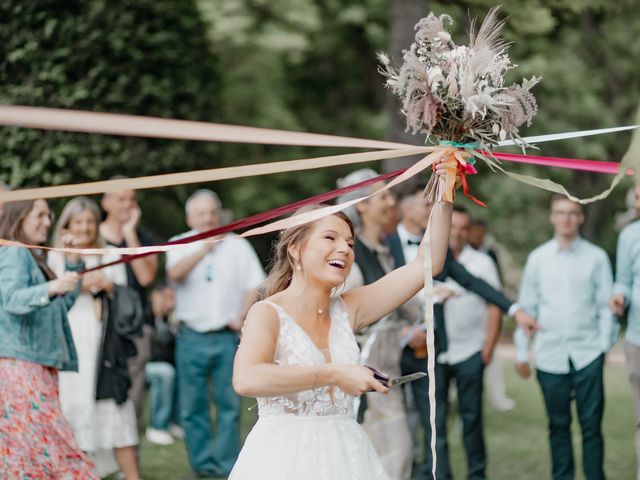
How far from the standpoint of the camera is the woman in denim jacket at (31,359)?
6.91m

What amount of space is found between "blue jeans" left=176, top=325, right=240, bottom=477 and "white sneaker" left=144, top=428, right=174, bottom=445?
6.38ft

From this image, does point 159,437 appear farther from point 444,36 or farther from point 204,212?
point 444,36

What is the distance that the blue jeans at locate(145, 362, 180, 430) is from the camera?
38.1 feet

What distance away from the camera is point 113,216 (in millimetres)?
9516

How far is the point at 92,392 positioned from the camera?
8664 millimetres

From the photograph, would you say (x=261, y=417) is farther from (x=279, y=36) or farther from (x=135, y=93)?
(x=279, y=36)

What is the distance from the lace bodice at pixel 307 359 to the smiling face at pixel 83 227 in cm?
368

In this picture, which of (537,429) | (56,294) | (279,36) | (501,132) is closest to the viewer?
(501,132)

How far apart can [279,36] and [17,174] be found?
25.6 ft

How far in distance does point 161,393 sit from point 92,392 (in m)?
3.04

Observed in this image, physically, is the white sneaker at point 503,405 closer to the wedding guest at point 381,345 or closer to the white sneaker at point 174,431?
the white sneaker at point 174,431

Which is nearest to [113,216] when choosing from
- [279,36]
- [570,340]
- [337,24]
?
[570,340]

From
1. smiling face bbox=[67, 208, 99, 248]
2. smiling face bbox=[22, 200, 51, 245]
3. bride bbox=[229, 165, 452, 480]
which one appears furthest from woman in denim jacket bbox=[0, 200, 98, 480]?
bride bbox=[229, 165, 452, 480]

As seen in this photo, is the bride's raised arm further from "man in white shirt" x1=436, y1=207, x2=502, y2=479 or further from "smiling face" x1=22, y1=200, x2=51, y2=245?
"man in white shirt" x1=436, y1=207, x2=502, y2=479
